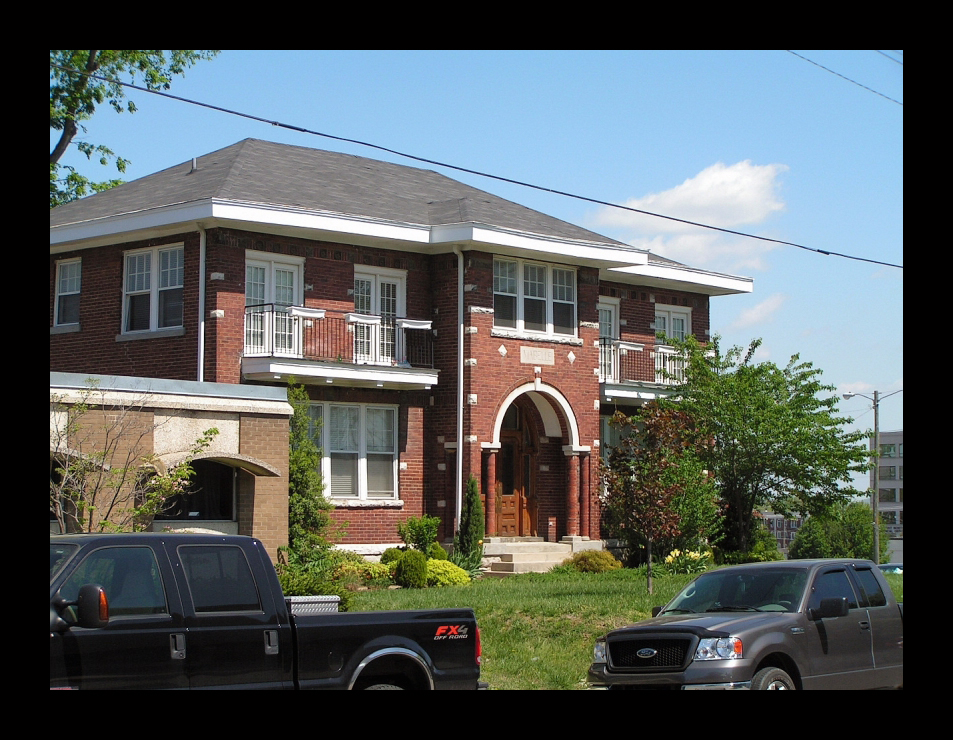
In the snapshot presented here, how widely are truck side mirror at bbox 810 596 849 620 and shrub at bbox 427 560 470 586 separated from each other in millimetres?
13979

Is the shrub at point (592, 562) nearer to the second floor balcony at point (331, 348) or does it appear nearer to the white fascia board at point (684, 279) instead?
the second floor balcony at point (331, 348)

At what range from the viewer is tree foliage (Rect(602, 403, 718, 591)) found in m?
23.5

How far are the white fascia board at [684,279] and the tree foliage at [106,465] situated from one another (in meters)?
15.5

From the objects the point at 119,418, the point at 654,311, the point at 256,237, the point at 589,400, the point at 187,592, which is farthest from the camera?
the point at 654,311

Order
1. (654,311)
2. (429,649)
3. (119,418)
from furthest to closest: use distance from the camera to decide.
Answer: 1. (654,311)
2. (119,418)
3. (429,649)

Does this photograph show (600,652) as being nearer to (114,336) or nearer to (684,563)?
(684,563)

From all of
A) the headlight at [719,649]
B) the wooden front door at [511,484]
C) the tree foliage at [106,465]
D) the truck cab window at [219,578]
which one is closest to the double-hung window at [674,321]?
the wooden front door at [511,484]

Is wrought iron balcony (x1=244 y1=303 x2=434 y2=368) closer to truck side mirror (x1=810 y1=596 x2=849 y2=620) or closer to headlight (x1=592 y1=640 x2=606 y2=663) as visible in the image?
headlight (x1=592 y1=640 x2=606 y2=663)

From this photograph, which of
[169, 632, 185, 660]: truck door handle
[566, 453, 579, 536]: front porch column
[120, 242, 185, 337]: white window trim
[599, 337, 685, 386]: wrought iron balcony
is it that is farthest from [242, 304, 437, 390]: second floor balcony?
[169, 632, 185, 660]: truck door handle

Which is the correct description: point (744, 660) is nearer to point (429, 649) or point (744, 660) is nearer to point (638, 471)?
point (429, 649)

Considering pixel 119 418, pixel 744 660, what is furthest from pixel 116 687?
pixel 119 418

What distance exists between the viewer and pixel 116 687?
8789 mm

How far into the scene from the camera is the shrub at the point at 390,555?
26.8 metres
